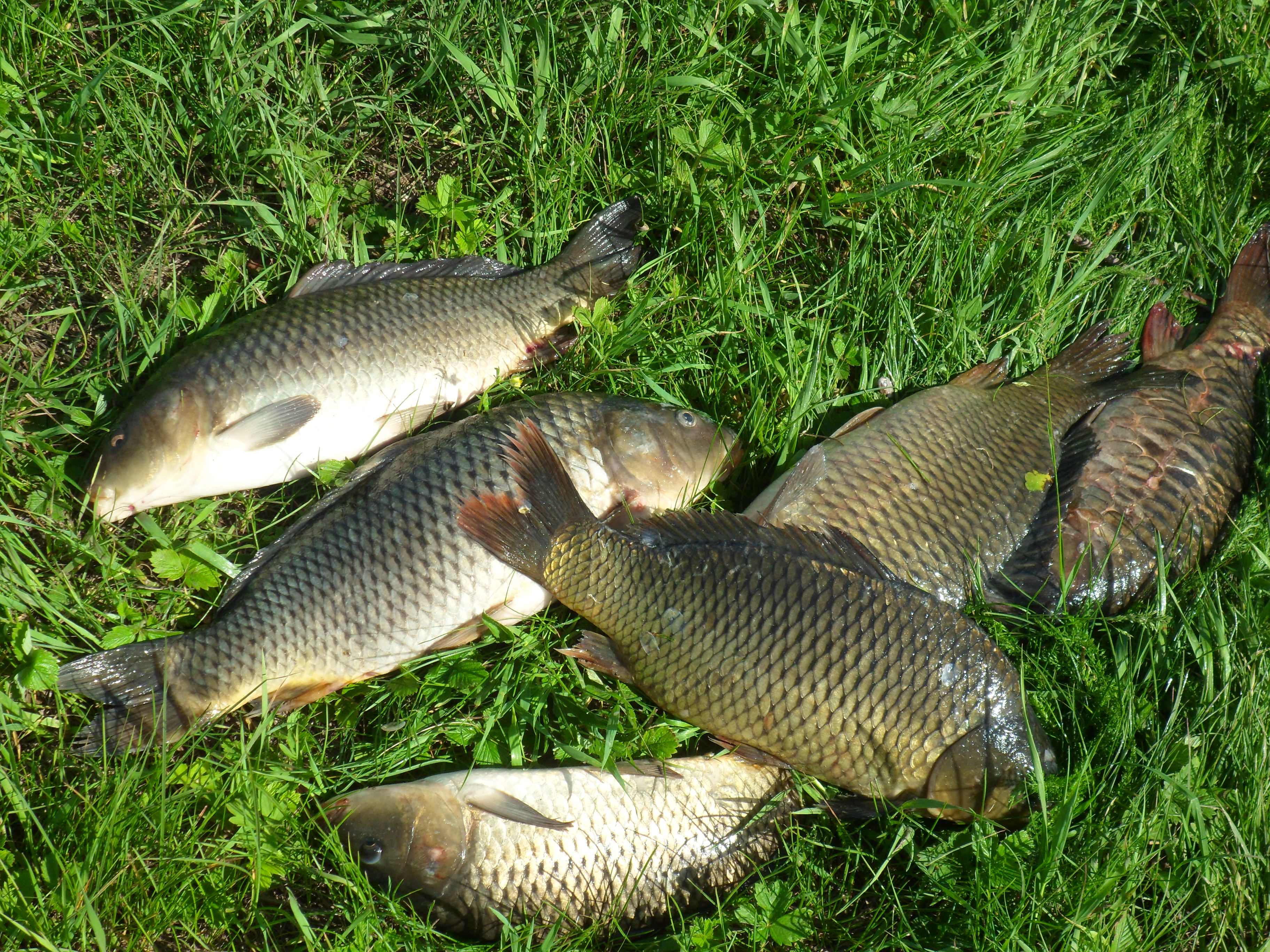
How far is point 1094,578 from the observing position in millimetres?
3012

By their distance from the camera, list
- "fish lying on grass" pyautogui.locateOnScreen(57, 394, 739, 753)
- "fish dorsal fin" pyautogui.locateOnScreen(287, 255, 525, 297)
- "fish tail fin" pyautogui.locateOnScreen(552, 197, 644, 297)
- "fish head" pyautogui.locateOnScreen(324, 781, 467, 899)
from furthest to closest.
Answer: "fish tail fin" pyautogui.locateOnScreen(552, 197, 644, 297) → "fish dorsal fin" pyautogui.locateOnScreen(287, 255, 525, 297) → "fish lying on grass" pyautogui.locateOnScreen(57, 394, 739, 753) → "fish head" pyautogui.locateOnScreen(324, 781, 467, 899)

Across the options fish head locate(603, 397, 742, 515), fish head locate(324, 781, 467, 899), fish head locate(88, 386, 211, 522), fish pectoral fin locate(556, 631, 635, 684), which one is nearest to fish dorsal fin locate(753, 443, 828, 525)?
fish head locate(603, 397, 742, 515)

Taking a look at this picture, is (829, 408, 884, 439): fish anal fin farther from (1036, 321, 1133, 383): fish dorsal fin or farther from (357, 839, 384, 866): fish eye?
(357, 839, 384, 866): fish eye

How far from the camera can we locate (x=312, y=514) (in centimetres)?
293

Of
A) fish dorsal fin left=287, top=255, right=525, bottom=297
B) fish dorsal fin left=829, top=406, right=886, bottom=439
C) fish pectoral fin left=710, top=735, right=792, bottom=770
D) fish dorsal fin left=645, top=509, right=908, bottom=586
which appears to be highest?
fish dorsal fin left=287, top=255, right=525, bottom=297

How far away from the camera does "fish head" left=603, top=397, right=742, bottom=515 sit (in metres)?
3.04

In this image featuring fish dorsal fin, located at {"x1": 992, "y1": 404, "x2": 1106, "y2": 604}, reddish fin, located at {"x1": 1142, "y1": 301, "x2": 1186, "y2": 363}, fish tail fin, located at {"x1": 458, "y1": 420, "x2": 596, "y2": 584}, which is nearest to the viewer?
fish tail fin, located at {"x1": 458, "y1": 420, "x2": 596, "y2": 584}

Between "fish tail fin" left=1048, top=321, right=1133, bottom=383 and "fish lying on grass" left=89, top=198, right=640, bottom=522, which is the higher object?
"fish lying on grass" left=89, top=198, right=640, bottom=522

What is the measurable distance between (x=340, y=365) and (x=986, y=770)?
2.30m

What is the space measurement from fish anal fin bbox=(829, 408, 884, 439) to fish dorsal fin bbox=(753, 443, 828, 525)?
0.17m

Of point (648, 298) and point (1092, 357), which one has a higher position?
point (648, 298)

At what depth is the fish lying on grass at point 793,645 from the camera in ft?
8.52

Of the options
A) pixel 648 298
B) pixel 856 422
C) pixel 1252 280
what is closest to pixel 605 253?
pixel 648 298

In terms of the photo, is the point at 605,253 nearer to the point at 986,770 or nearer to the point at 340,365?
the point at 340,365
